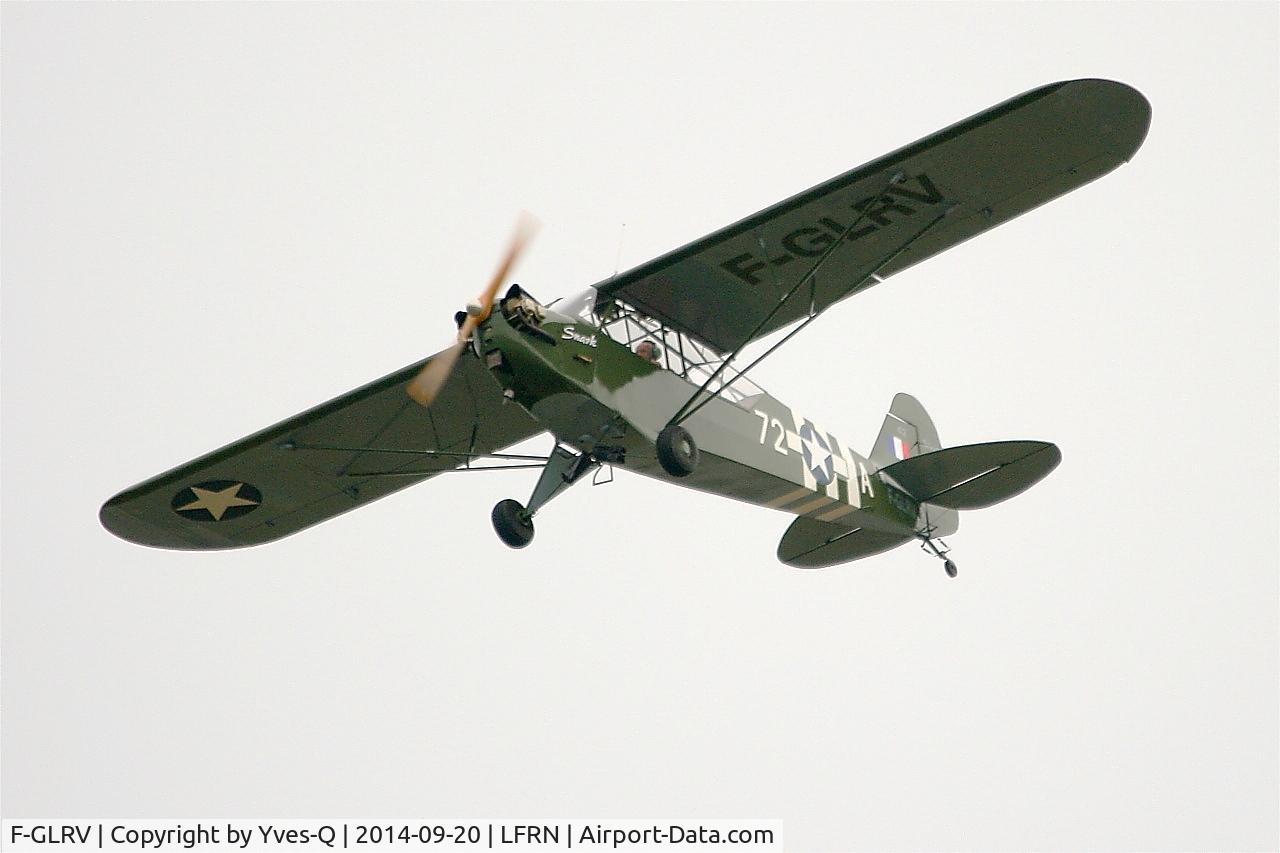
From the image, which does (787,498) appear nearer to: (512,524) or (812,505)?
(812,505)

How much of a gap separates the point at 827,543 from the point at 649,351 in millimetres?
3314

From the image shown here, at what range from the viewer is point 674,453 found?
38.9 ft

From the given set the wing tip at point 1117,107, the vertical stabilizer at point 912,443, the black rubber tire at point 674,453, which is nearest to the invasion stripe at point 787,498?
the vertical stabilizer at point 912,443

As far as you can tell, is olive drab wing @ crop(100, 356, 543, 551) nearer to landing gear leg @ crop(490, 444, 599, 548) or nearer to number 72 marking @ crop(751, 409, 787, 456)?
landing gear leg @ crop(490, 444, 599, 548)

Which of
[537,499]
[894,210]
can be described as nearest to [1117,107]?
[894,210]

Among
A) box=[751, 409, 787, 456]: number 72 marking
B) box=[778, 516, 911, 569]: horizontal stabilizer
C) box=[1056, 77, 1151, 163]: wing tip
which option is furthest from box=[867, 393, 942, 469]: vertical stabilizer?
box=[1056, 77, 1151, 163]: wing tip

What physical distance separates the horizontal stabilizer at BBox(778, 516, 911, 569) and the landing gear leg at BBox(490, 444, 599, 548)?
10.2 ft

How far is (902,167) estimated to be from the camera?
1189 cm

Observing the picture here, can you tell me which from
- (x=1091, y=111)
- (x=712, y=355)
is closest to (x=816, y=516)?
(x=712, y=355)

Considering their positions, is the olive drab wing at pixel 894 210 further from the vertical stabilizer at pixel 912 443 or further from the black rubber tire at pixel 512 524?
the vertical stabilizer at pixel 912 443

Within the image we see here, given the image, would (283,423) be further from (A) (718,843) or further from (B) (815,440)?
(A) (718,843)

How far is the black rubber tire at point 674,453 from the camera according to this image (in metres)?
11.9

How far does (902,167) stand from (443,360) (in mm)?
3589

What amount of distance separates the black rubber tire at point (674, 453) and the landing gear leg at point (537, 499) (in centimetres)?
72
